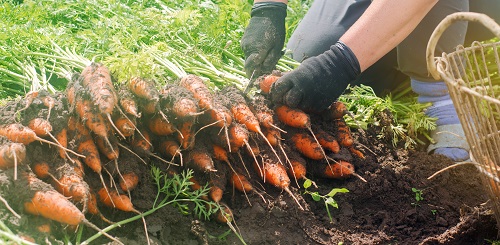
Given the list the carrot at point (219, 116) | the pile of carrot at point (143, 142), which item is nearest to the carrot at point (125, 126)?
the pile of carrot at point (143, 142)

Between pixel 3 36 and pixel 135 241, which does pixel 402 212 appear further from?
pixel 3 36

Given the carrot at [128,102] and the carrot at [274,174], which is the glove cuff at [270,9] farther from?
the carrot at [128,102]

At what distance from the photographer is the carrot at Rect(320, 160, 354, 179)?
8.55 ft

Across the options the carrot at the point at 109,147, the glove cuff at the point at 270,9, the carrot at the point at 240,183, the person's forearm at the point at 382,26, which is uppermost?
the person's forearm at the point at 382,26

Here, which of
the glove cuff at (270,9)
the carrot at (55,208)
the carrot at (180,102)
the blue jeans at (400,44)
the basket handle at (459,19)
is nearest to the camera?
the basket handle at (459,19)

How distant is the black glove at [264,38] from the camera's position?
2.91 metres

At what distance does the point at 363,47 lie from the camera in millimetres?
2574

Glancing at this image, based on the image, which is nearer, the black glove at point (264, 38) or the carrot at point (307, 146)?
the carrot at point (307, 146)

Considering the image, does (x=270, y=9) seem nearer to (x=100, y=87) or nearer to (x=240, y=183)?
(x=240, y=183)

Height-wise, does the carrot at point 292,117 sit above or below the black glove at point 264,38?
below

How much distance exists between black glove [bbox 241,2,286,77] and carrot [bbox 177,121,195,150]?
69 centimetres

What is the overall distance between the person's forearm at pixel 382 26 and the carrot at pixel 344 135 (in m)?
0.32

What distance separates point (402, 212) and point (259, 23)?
1305mm

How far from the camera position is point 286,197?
244cm
